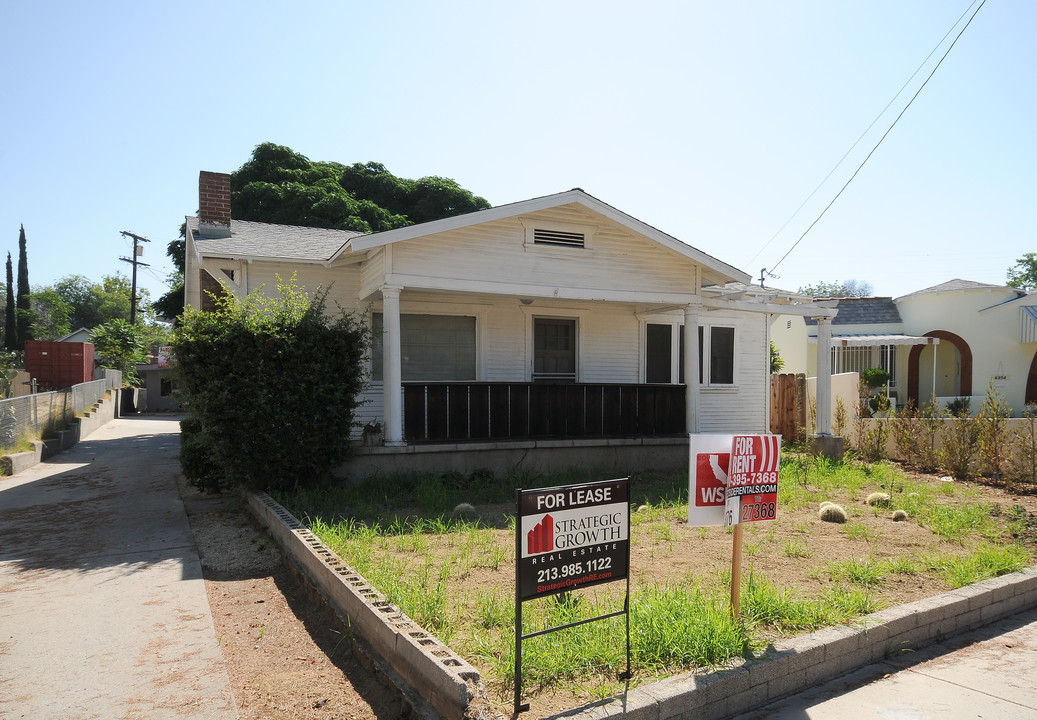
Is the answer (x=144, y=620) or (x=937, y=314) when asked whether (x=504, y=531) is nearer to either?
(x=144, y=620)

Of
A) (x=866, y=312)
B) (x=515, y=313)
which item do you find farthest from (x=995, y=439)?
(x=866, y=312)

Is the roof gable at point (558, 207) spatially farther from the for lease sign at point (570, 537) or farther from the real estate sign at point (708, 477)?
the for lease sign at point (570, 537)

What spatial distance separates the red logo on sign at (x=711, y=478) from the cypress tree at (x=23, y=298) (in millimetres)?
51521

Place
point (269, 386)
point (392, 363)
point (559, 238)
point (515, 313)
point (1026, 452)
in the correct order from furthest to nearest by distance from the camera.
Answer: point (515, 313), point (559, 238), point (1026, 452), point (392, 363), point (269, 386)

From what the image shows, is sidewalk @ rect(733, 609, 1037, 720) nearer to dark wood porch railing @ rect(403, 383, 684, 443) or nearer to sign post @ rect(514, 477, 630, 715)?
sign post @ rect(514, 477, 630, 715)

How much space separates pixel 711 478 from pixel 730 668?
111cm

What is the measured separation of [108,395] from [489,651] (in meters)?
26.6

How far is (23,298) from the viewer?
46938mm

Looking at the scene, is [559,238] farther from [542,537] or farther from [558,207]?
[542,537]

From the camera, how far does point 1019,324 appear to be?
2266 cm

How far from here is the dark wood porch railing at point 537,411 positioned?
10.6 meters

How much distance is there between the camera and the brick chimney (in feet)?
42.2

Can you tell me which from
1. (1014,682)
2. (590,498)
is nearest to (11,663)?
(590,498)

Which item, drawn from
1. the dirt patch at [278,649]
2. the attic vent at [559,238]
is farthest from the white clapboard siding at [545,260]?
the dirt patch at [278,649]
